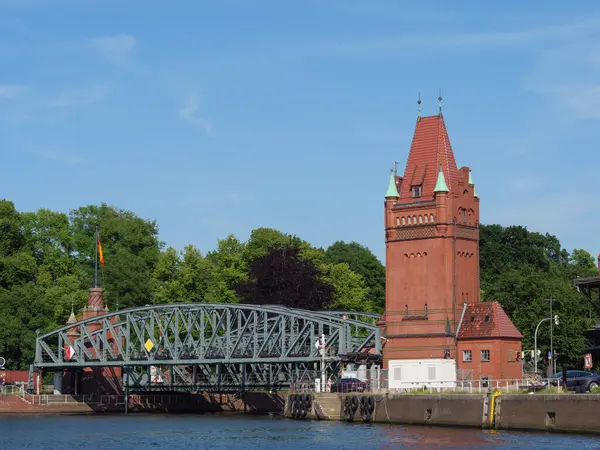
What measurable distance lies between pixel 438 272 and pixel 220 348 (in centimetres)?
2437

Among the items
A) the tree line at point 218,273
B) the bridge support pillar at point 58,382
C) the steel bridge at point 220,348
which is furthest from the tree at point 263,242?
the bridge support pillar at point 58,382

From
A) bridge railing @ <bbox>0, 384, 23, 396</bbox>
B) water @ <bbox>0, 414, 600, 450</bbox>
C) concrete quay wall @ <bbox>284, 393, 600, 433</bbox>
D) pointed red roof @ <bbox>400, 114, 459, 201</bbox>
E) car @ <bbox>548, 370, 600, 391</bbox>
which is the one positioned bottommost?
water @ <bbox>0, 414, 600, 450</bbox>

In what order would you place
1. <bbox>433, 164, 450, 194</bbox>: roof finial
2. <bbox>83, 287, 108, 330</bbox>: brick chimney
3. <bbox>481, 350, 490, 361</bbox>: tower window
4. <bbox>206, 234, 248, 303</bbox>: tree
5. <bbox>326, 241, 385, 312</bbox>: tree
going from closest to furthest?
<bbox>481, 350, 490, 361</bbox>: tower window, <bbox>433, 164, 450, 194</bbox>: roof finial, <bbox>83, 287, 108, 330</bbox>: brick chimney, <bbox>206, 234, 248, 303</bbox>: tree, <bbox>326, 241, 385, 312</bbox>: tree

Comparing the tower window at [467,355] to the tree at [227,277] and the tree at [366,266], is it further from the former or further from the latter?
the tree at [366,266]

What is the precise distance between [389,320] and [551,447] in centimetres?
3075

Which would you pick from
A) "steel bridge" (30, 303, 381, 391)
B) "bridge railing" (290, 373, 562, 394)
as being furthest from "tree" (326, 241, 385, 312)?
"bridge railing" (290, 373, 562, 394)

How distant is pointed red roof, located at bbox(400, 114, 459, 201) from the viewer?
93.1 metres

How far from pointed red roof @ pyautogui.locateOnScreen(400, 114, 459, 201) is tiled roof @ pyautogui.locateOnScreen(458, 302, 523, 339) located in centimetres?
936

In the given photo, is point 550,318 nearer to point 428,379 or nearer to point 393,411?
point 428,379

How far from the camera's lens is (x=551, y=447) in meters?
63.5

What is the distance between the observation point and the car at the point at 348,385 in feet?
301

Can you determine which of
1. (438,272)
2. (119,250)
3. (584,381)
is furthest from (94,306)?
(584,381)

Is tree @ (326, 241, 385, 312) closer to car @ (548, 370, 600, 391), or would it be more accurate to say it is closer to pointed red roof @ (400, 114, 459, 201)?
pointed red roof @ (400, 114, 459, 201)

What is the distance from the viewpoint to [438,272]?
299 feet
